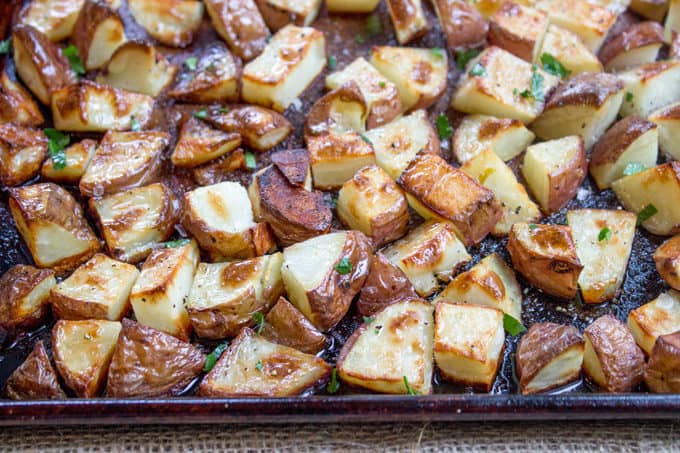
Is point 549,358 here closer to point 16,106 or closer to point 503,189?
point 503,189

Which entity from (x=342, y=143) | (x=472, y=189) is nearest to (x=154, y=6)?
(x=342, y=143)

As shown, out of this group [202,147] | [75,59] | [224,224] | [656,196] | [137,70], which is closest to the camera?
[224,224]

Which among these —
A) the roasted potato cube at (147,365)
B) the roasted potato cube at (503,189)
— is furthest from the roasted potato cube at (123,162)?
the roasted potato cube at (503,189)

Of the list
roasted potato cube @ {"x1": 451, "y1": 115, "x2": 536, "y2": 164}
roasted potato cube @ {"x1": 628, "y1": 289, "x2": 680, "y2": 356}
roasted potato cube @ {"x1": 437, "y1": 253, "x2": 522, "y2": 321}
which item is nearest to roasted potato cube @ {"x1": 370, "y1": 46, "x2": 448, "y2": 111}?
roasted potato cube @ {"x1": 451, "y1": 115, "x2": 536, "y2": 164}

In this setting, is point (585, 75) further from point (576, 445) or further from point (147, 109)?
point (147, 109)

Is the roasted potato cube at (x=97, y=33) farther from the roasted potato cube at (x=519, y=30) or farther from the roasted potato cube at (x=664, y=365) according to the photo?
the roasted potato cube at (x=664, y=365)

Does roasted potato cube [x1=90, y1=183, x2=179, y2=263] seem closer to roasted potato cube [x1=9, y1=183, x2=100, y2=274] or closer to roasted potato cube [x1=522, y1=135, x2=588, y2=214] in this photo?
roasted potato cube [x1=9, y1=183, x2=100, y2=274]

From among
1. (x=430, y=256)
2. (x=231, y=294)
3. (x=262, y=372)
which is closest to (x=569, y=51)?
(x=430, y=256)
